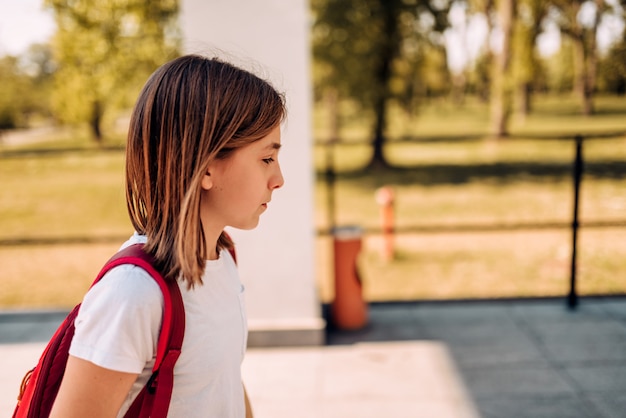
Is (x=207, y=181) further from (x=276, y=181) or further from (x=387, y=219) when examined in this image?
(x=387, y=219)

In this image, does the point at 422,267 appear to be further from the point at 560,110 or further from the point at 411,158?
the point at 560,110

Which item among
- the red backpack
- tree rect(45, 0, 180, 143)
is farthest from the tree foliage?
the red backpack

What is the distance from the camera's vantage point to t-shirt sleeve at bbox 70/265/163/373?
96cm

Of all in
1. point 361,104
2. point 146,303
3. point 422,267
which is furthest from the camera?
point 361,104

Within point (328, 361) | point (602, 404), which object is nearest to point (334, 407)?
point (328, 361)

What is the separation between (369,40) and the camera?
15.6 m

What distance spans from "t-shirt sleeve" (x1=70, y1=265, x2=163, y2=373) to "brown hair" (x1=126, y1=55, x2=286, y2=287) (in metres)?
0.07

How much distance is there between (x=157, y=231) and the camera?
3.73 feet

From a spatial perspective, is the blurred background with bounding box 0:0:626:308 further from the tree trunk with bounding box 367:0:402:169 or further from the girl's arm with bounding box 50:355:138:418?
the girl's arm with bounding box 50:355:138:418

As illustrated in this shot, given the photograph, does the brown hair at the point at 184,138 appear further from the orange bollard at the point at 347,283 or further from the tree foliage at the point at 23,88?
the tree foliage at the point at 23,88

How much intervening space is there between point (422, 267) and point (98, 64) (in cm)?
914

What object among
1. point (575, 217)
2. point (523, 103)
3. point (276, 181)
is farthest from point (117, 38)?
point (523, 103)

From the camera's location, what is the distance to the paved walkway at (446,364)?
3271 mm

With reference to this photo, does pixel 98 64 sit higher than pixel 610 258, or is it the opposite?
pixel 98 64
